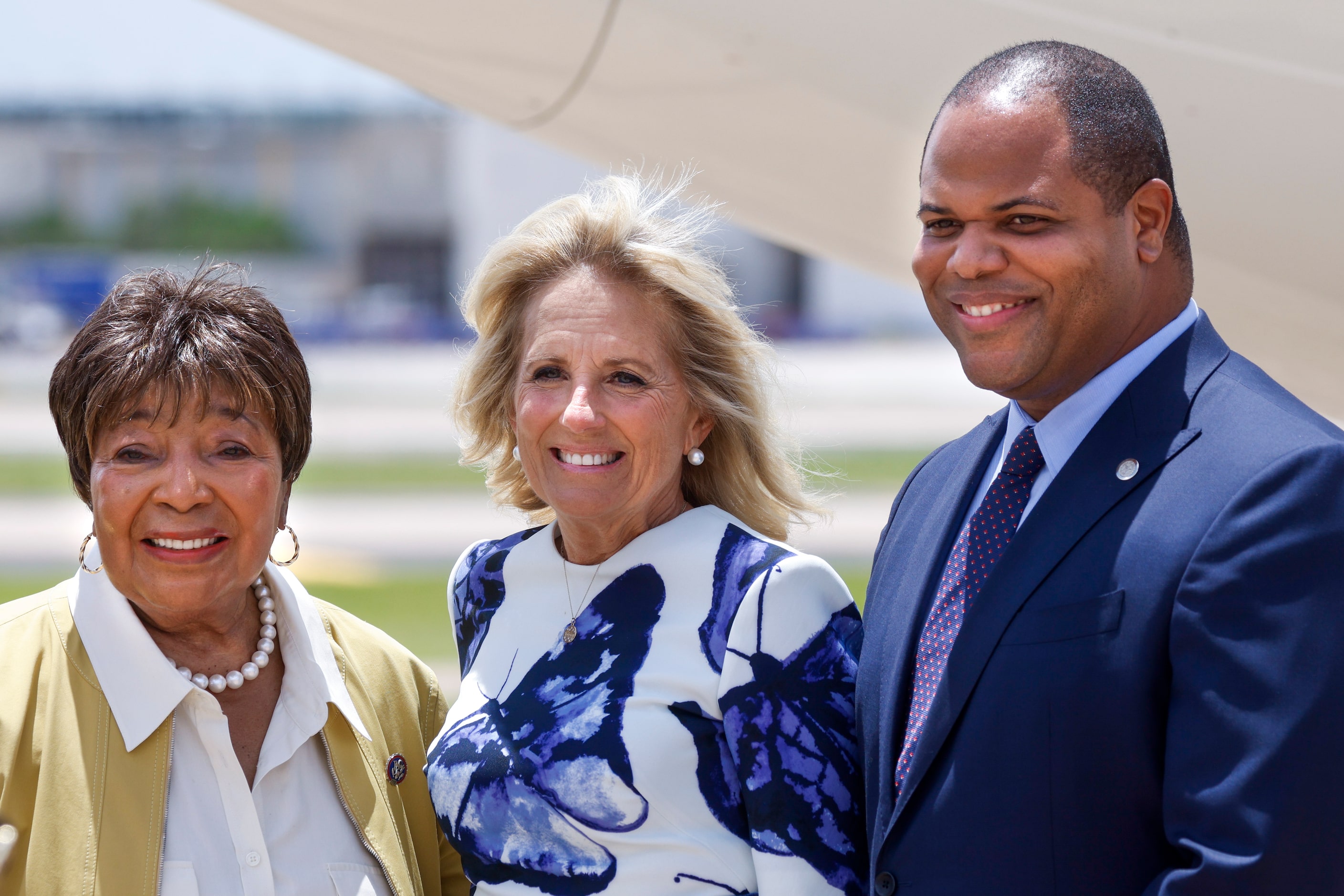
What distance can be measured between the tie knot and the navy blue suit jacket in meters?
0.13

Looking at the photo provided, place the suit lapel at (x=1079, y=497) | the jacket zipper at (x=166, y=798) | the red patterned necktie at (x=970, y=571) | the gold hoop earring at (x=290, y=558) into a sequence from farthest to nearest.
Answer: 1. the gold hoop earring at (x=290, y=558)
2. the jacket zipper at (x=166, y=798)
3. the red patterned necktie at (x=970, y=571)
4. the suit lapel at (x=1079, y=497)

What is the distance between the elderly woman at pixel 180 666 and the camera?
8.38 ft

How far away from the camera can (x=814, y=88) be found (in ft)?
14.3

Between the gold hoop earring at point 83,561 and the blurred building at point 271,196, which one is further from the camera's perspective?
the blurred building at point 271,196

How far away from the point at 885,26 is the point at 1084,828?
2.78m

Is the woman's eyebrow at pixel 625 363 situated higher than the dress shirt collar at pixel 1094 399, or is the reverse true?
the woman's eyebrow at pixel 625 363

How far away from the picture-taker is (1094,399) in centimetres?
233

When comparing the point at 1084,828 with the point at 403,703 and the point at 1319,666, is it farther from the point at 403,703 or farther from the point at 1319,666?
the point at 403,703

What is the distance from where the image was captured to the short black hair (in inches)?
86.7

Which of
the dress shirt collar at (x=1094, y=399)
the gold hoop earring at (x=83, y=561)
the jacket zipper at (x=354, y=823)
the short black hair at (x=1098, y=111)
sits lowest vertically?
the jacket zipper at (x=354, y=823)

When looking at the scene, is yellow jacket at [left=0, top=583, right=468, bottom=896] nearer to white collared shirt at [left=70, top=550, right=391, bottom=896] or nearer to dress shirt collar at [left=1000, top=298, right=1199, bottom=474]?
white collared shirt at [left=70, top=550, right=391, bottom=896]

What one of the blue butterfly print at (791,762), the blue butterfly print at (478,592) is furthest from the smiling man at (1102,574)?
the blue butterfly print at (478,592)

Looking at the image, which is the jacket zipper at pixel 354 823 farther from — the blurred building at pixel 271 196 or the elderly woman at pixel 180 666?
the blurred building at pixel 271 196

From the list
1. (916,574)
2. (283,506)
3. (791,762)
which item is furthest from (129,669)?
(916,574)
